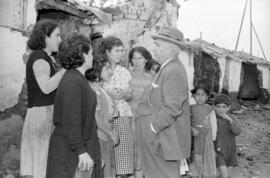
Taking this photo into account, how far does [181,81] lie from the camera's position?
10.7 ft

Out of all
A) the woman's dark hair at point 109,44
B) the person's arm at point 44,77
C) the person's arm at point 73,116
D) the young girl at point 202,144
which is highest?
the woman's dark hair at point 109,44

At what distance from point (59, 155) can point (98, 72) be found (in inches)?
51.8

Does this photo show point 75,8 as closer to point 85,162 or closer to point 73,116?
point 73,116

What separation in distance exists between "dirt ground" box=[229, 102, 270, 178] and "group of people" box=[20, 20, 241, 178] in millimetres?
2368

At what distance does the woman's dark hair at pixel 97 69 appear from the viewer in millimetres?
3836

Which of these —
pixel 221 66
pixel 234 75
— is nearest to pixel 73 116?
pixel 221 66

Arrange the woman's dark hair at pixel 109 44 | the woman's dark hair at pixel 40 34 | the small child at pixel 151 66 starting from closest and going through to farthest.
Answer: the woman's dark hair at pixel 40 34 < the woman's dark hair at pixel 109 44 < the small child at pixel 151 66

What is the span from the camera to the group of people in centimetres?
274

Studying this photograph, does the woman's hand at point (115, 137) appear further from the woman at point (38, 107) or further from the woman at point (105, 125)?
the woman at point (38, 107)

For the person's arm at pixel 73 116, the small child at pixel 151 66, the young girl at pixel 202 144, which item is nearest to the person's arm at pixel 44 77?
the person's arm at pixel 73 116

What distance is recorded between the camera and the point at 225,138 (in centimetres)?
478

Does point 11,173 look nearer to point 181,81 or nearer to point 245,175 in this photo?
point 181,81

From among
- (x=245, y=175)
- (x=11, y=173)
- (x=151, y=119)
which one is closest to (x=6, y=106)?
(x=11, y=173)

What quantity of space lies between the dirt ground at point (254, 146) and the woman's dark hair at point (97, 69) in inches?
134
